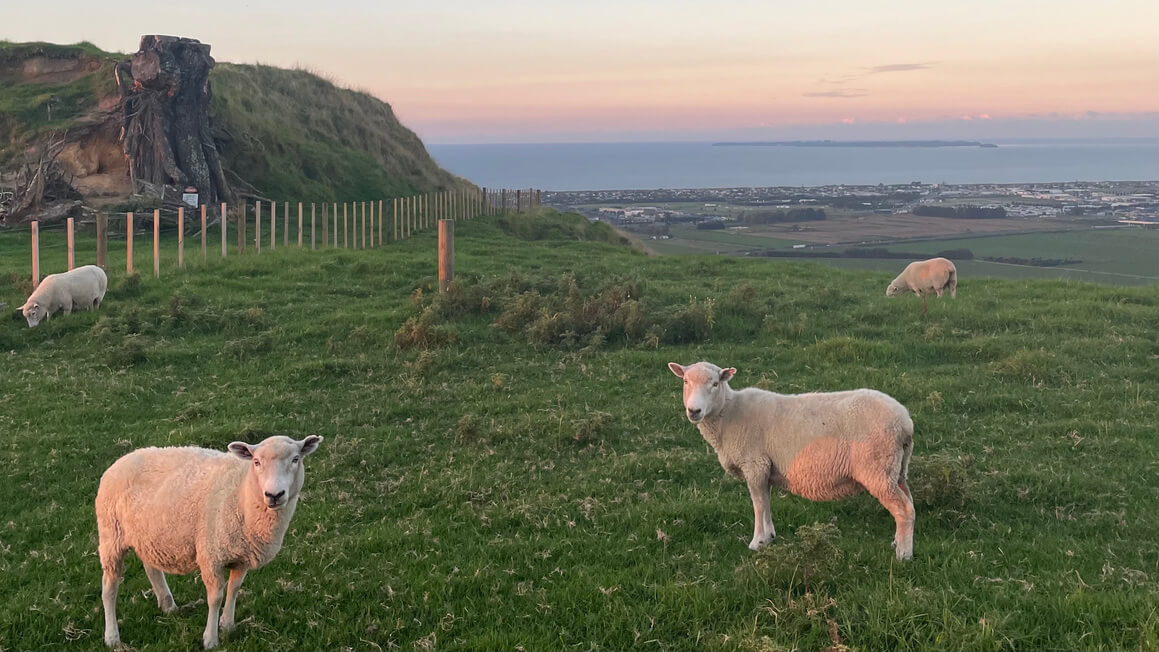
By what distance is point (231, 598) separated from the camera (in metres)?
5.65

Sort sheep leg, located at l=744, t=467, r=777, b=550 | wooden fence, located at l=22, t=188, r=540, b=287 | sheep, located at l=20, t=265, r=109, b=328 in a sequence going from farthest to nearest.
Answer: wooden fence, located at l=22, t=188, r=540, b=287 < sheep, located at l=20, t=265, r=109, b=328 < sheep leg, located at l=744, t=467, r=777, b=550

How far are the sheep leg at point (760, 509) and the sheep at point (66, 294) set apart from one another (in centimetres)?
1387

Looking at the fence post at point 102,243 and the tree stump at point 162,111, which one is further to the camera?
the tree stump at point 162,111

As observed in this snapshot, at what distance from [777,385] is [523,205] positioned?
38.3 meters

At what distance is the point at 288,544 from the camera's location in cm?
699

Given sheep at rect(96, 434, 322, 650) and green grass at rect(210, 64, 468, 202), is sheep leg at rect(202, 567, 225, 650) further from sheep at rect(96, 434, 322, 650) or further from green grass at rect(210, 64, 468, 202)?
green grass at rect(210, 64, 468, 202)

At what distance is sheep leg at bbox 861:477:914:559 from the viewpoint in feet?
20.9

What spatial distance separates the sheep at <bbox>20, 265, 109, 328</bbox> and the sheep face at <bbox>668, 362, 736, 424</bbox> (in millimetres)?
13228

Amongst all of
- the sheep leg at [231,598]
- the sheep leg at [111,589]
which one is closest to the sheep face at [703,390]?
the sheep leg at [231,598]

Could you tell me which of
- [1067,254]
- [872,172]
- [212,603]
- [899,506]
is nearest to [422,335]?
[212,603]

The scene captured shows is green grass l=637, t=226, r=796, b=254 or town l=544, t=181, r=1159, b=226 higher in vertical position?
town l=544, t=181, r=1159, b=226

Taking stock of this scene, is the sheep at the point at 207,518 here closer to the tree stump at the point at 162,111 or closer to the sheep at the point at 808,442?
the sheep at the point at 808,442

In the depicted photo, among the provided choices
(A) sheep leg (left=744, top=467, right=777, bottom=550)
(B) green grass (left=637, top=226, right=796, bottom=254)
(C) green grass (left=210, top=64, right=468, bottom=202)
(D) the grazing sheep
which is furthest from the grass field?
(C) green grass (left=210, top=64, right=468, bottom=202)

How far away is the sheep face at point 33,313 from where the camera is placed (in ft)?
48.4
